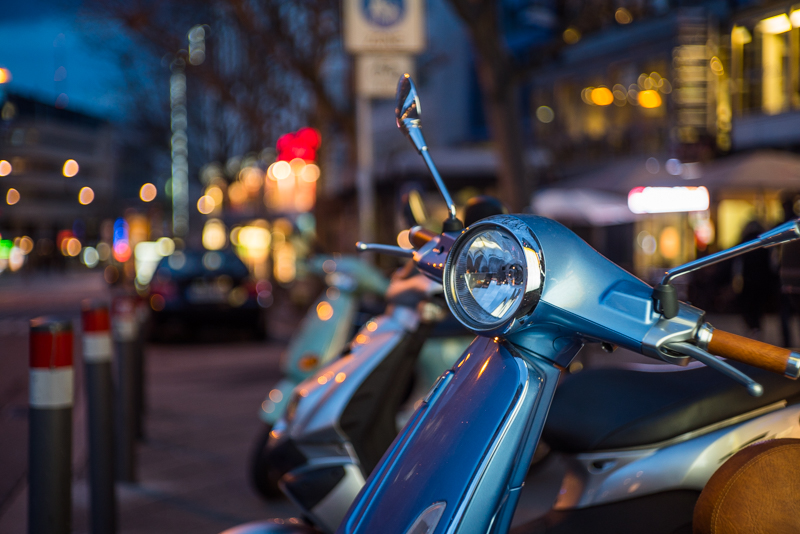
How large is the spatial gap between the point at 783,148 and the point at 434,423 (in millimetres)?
15681

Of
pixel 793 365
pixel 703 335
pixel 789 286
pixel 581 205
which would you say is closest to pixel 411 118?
pixel 703 335

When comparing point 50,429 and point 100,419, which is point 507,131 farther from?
point 50,429

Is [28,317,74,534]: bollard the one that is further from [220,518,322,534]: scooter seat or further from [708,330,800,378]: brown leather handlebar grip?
[708,330,800,378]: brown leather handlebar grip

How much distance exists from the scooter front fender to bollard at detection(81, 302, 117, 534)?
7.22 ft

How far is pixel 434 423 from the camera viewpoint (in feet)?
4.83

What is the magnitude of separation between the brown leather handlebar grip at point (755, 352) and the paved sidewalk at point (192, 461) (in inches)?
120

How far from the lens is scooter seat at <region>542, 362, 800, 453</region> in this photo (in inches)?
69.1

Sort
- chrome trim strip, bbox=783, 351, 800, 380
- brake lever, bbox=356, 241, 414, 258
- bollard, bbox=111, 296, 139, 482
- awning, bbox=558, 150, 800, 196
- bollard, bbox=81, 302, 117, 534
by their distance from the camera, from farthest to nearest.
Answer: awning, bbox=558, 150, 800, 196
bollard, bbox=111, 296, 139, 482
bollard, bbox=81, 302, 117, 534
brake lever, bbox=356, 241, 414, 258
chrome trim strip, bbox=783, 351, 800, 380

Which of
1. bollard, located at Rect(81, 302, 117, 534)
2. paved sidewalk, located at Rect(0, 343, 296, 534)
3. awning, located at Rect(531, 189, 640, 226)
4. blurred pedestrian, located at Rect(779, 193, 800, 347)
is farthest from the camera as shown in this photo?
awning, located at Rect(531, 189, 640, 226)

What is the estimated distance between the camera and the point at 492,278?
4.47 feet

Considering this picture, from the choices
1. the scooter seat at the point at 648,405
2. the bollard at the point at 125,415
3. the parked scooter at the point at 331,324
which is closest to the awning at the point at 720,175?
the parked scooter at the point at 331,324

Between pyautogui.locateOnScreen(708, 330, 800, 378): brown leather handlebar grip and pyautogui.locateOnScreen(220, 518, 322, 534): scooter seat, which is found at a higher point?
pyautogui.locateOnScreen(708, 330, 800, 378): brown leather handlebar grip

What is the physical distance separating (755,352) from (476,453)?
1.52ft

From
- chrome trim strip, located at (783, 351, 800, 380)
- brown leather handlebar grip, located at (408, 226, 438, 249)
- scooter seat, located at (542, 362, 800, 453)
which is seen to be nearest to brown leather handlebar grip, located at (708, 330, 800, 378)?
chrome trim strip, located at (783, 351, 800, 380)
